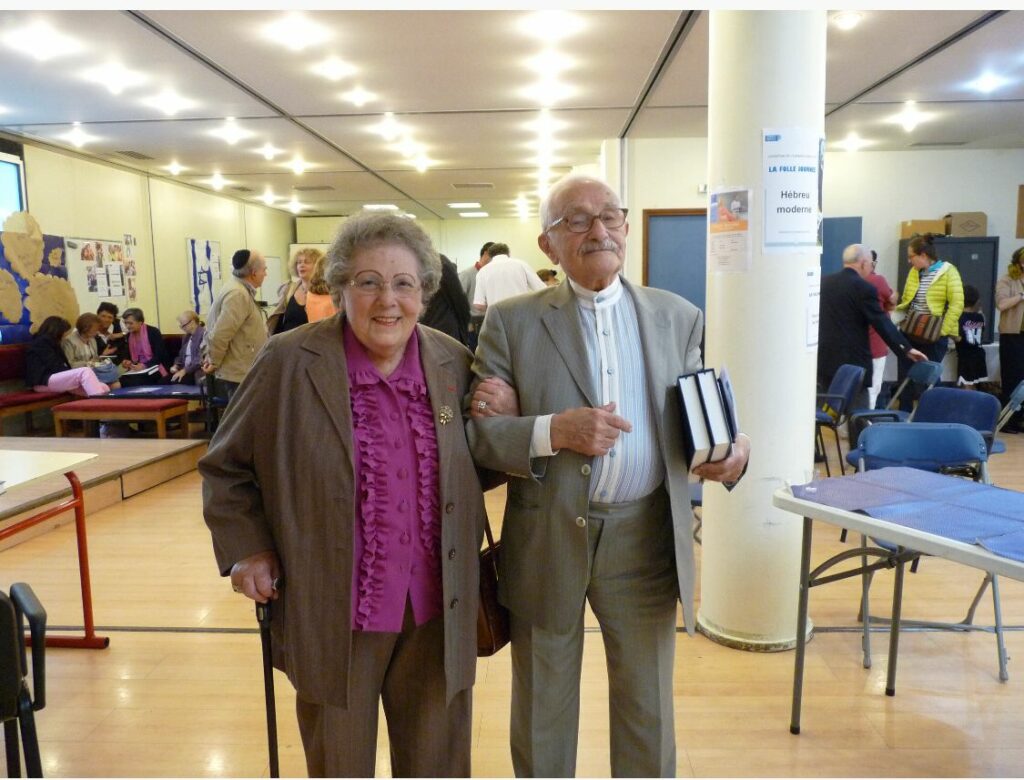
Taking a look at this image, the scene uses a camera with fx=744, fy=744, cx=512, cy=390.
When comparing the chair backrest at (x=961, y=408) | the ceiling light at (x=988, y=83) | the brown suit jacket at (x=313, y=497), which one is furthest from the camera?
the ceiling light at (x=988, y=83)

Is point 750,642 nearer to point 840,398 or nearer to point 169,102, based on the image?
point 840,398

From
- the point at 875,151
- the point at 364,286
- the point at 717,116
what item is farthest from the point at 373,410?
the point at 875,151

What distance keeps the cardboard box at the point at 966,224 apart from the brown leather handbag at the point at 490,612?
8.92 metres

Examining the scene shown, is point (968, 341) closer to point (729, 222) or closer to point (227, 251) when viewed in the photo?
point (729, 222)

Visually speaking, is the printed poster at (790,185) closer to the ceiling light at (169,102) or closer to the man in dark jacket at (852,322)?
the man in dark jacket at (852,322)

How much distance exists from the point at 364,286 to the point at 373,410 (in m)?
0.25

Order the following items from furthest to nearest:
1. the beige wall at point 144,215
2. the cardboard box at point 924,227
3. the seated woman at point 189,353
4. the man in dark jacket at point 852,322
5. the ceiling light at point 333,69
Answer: the cardboard box at point 924,227
the beige wall at point 144,215
the seated woman at point 189,353
the man in dark jacket at point 852,322
the ceiling light at point 333,69

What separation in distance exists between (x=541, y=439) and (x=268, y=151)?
8.25 m

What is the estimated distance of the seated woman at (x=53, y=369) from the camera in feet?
24.7

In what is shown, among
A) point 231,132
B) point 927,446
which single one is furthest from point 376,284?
point 231,132

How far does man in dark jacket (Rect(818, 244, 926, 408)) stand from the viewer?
5875 millimetres

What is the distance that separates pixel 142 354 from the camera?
8.92m

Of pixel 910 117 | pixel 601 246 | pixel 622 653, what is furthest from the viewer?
pixel 910 117

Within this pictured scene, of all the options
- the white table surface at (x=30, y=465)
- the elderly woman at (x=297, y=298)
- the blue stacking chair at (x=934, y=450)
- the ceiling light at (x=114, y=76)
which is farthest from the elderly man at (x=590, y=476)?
the ceiling light at (x=114, y=76)
